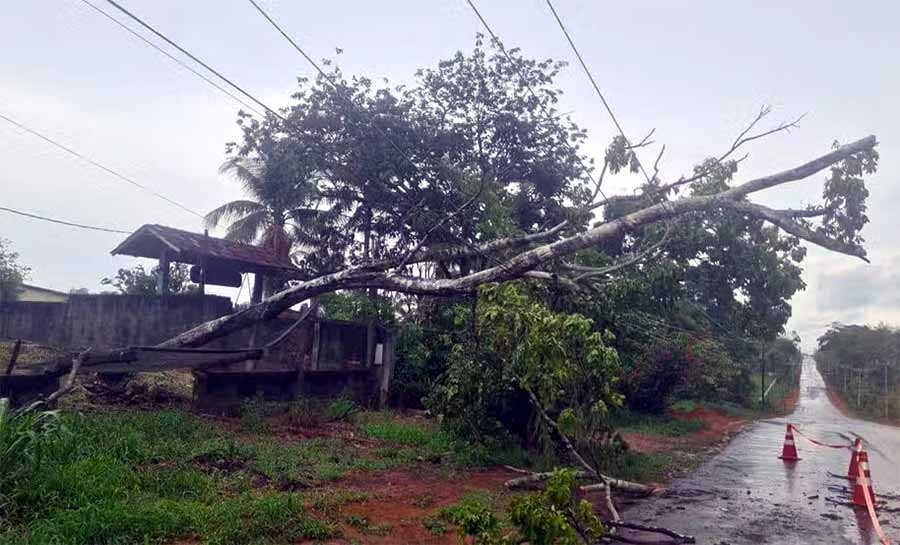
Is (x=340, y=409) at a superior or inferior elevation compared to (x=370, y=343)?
inferior

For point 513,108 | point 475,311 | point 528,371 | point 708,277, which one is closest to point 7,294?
point 513,108

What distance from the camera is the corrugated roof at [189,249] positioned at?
17.9 metres

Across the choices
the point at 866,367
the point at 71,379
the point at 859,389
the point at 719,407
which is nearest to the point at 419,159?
the point at 71,379

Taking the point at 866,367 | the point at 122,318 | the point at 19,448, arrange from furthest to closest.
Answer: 1. the point at 866,367
2. the point at 122,318
3. the point at 19,448

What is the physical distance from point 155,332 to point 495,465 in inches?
322

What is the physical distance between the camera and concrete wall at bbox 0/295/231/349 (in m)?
15.7

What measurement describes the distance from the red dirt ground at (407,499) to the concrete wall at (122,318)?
24.1 ft

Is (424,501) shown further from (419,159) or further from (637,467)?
(419,159)

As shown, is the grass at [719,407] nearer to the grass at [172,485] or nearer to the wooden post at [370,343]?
the wooden post at [370,343]

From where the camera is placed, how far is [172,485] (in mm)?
7551

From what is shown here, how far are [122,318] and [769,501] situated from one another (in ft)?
41.8

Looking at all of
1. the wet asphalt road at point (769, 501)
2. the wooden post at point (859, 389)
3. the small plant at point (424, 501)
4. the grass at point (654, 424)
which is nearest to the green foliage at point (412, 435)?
the small plant at point (424, 501)

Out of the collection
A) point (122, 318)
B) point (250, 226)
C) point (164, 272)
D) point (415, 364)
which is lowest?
point (415, 364)

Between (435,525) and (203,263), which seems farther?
(203,263)
